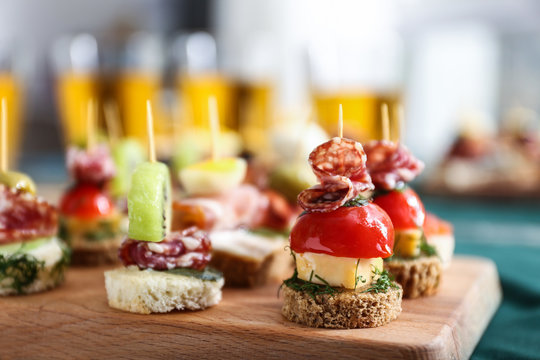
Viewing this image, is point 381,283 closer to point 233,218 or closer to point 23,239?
point 233,218

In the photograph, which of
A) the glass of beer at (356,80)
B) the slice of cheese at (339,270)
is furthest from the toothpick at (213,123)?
the glass of beer at (356,80)

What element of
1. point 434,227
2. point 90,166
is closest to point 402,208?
point 434,227

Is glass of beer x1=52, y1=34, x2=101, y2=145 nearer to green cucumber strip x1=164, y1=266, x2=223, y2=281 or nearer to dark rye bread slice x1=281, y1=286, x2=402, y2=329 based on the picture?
green cucumber strip x1=164, y1=266, x2=223, y2=281

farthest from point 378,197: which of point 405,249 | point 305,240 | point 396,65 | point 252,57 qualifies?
point 252,57

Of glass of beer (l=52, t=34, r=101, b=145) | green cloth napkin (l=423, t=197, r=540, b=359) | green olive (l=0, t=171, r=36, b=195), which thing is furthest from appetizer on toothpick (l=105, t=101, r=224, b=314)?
glass of beer (l=52, t=34, r=101, b=145)

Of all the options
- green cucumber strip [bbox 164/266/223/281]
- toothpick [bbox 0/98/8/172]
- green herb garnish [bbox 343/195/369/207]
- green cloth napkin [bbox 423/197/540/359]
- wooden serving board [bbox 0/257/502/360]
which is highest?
toothpick [bbox 0/98/8/172]

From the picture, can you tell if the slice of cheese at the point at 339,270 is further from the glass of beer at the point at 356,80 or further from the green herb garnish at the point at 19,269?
the glass of beer at the point at 356,80
